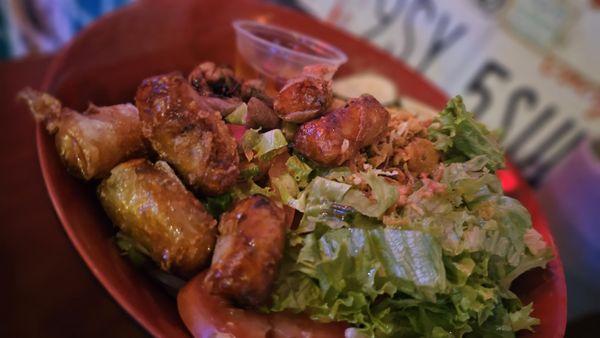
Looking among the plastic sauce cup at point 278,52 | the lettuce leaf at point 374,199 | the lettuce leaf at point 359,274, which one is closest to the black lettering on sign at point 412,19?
the plastic sauce cup at point 278,52

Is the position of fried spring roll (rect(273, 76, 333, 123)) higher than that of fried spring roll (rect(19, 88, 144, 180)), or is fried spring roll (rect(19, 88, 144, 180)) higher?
fried spring roll (rect(273, 76, 333, 123))

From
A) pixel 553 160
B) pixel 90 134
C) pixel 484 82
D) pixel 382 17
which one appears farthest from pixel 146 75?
pixel 553 160

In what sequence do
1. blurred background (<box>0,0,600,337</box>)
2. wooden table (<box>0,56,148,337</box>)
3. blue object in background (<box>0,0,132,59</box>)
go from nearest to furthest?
wooden table (<box>0,56,148,337</box>), blurred background (<box>0,0,600,337</box>), blue object in background (<box>0,0,132,59</box>)

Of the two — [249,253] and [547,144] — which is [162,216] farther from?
[547,144]

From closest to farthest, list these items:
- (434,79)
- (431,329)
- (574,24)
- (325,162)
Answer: (431,329), (325,162), (574,24), (434,79)

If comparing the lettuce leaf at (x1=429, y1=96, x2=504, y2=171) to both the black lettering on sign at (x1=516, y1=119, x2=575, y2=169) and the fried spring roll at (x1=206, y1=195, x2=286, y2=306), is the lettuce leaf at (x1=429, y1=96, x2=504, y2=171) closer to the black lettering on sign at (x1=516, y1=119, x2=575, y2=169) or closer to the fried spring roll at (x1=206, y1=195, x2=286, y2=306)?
the fried spring roll at (x1=206, y1=195, x2=286, y2=306)

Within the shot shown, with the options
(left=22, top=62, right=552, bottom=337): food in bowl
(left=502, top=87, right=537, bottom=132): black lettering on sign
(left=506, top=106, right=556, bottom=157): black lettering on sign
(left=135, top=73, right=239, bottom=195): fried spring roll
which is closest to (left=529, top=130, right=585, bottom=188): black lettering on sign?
(left=506, top=106, right=556, bottom=157): black lettering on sign

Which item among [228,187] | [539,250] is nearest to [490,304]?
[539,250]

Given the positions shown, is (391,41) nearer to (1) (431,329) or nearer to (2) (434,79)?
(2) (434,79)

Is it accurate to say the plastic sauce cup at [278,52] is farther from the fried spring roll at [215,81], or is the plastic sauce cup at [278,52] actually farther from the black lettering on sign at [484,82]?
the black lettering on sign at [484,82]
